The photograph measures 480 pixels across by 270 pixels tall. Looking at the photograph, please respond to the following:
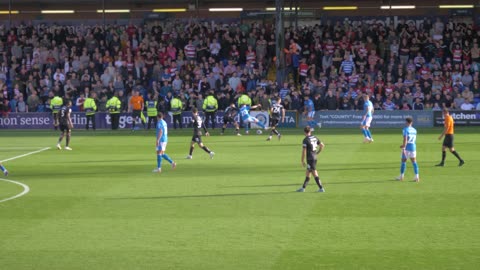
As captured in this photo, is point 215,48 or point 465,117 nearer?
point 465,117

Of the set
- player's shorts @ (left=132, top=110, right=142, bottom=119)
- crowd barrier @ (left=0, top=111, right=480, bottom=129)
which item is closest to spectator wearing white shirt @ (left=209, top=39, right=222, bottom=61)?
crowd barrier @ (left=0, top=111, right=480, bottom=129)

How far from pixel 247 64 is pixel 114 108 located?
338 inches

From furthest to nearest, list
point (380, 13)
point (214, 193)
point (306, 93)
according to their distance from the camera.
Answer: point (380, 13) → point (306, 93) → point (214, 193)

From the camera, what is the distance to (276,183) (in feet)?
74.5

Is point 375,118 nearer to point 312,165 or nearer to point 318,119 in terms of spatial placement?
point 318,119

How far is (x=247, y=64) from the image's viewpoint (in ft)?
157

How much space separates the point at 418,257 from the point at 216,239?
3.90 meters

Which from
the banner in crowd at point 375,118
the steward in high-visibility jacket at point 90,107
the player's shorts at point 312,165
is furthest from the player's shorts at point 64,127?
the player's shorts at point 312,165

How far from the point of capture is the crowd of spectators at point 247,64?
44906mm

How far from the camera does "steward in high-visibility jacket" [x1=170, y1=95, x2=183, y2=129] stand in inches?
1721

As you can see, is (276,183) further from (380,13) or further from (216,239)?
(380,13)

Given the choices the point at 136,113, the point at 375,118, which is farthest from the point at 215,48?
the point at 375,118

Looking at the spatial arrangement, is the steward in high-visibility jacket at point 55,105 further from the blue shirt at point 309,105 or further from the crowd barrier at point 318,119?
the blue shirt at point 309,105

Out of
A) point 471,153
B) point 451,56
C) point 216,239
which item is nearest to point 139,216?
point 216,239
